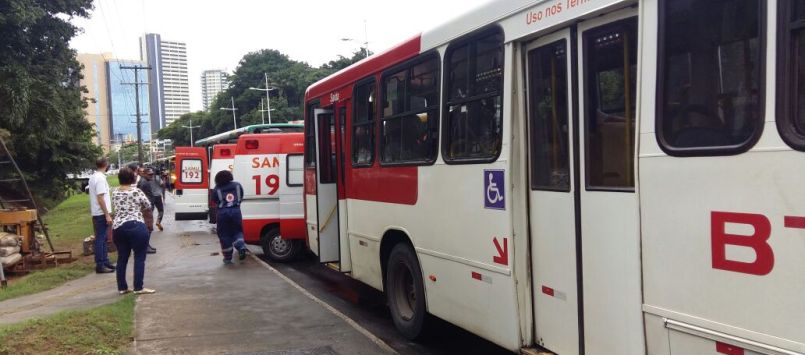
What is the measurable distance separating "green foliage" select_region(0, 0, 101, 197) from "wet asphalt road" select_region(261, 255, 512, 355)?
1089 cm

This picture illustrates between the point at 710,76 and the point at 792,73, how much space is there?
362 millimetres

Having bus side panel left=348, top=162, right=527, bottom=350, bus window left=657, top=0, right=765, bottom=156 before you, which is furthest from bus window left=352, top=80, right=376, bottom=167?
bus window left=657, top=0, right=765, bottom=156

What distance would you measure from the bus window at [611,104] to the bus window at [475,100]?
79cm

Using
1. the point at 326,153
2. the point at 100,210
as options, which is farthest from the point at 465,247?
the point at 100,210

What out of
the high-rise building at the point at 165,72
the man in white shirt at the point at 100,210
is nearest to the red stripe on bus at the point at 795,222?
the man in white shirt at the point at 100,210

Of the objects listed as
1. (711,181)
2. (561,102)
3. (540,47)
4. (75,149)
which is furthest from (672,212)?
(75,149)

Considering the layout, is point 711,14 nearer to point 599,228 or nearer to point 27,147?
point 599,228

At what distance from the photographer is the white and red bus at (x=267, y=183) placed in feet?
35.5

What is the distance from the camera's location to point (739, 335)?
2.53m

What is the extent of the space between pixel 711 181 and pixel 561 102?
1233 mm

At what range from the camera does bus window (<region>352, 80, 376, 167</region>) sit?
6266 millimetres

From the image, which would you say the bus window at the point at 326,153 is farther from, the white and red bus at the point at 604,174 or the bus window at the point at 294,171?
the bus window at the point at 294,171

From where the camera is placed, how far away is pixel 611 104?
335 cm

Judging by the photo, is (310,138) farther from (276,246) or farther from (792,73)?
(792,73)
